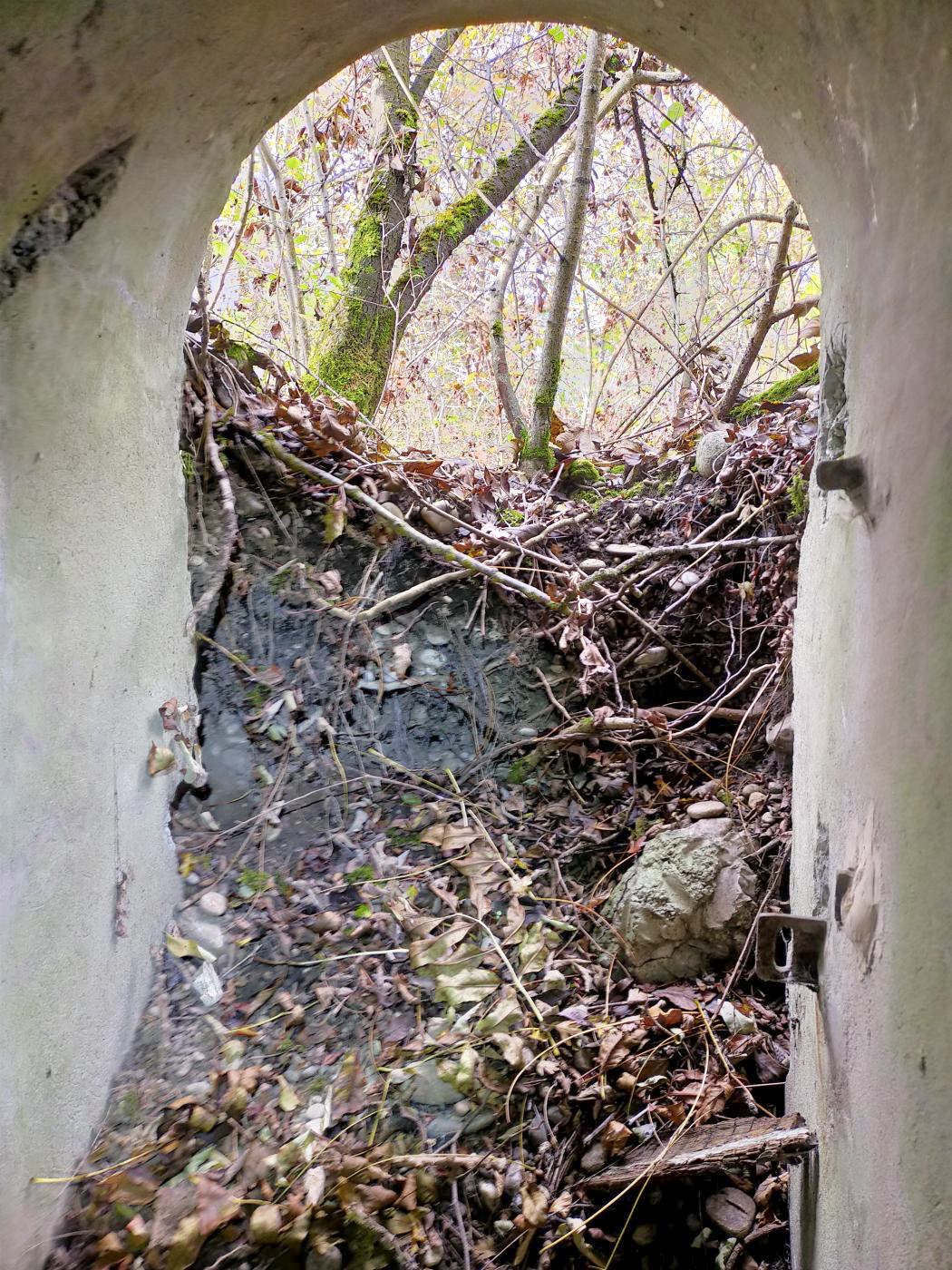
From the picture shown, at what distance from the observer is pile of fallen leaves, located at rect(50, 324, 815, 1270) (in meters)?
1.93

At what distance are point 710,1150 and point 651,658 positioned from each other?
185 cm

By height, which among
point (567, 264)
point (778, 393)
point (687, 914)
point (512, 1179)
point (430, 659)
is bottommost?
point (512, 1179)

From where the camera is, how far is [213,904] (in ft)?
8.44

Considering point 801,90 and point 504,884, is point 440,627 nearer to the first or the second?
point 504,884

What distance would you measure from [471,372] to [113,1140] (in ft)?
22.3

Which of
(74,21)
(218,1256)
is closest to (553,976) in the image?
(218,1256)

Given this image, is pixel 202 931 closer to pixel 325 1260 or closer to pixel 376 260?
pixel 325 1260

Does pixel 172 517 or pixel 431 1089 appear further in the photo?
pixel 172 517

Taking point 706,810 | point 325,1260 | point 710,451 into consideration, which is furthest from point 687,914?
point 710,451

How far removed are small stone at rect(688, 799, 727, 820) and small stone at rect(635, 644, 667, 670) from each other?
2.38 feet

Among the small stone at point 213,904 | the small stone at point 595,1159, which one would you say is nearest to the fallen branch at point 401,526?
the small stone at point 213,904

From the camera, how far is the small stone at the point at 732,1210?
6.21 ft

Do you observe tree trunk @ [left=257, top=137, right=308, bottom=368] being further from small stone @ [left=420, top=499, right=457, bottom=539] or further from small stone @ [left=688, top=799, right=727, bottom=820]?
small stone @ [left=688, top=799, right=727, bottom=820]

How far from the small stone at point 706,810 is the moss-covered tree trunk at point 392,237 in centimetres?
329
